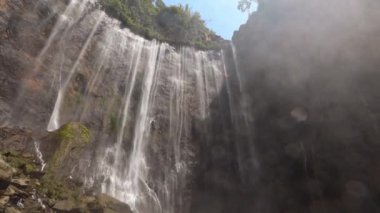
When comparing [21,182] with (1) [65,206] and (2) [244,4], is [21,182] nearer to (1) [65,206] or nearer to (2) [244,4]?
(1) [65,206]

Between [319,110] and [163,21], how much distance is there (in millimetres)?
11818

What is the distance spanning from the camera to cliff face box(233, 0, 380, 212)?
14.9 m

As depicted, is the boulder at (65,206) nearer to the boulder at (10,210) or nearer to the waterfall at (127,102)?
the boulder at (10,210)

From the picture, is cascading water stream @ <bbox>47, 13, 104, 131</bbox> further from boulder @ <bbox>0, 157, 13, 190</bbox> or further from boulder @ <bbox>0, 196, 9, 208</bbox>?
boulder @ <bbox>0, 196, 9, 208</bbox>

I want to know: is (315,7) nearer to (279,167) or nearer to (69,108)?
(279,167)

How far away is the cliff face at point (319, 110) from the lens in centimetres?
1494

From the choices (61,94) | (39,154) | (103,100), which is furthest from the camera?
(103,100)

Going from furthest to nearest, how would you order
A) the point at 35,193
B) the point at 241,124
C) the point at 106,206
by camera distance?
the point at 241,124 → the point at 106,206 → the point at 35,193

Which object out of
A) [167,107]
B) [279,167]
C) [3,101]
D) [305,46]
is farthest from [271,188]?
[3,101]

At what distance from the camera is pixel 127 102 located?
52.6ft

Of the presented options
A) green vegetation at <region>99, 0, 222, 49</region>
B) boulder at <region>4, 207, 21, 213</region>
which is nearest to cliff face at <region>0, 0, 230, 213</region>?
green vegetation at <region>99, 0, 222, 49</region>

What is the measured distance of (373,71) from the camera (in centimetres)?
1582

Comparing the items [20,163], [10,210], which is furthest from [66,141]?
[10,210]

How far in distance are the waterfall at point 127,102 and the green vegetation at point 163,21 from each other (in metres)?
0.81
